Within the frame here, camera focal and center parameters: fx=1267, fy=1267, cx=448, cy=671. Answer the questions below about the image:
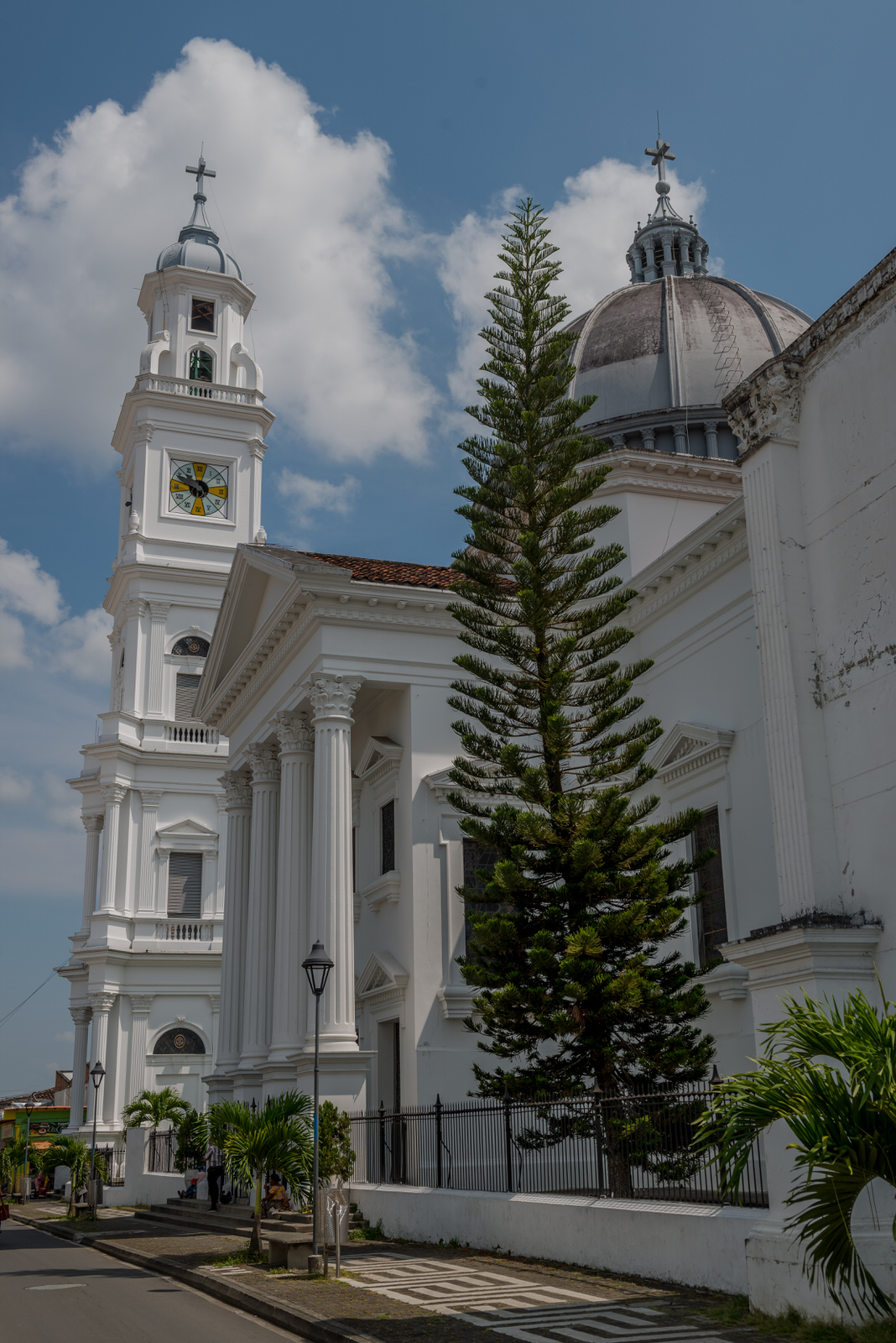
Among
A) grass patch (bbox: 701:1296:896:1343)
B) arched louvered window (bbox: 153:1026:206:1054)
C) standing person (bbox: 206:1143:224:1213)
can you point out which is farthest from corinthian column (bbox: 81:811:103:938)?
grass patch (bbox: 701:1296:896:1343)

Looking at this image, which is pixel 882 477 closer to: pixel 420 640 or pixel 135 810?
pixel 420 640

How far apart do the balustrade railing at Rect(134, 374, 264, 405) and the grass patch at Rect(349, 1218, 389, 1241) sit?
30.9 meters

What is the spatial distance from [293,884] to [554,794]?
7.62 metres

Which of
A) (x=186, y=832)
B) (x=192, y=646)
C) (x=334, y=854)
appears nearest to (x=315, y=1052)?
(x=334, y=854)

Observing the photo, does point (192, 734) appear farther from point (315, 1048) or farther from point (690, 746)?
point (315, 1048)

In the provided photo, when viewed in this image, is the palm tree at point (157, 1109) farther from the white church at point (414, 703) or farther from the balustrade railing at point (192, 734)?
the balustrade railing at point (192, 734)

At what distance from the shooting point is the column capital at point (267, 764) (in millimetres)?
24531

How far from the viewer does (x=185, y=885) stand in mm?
38062

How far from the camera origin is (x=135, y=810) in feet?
124

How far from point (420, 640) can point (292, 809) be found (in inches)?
151

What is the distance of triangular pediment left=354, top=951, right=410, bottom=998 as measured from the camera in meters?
20.1

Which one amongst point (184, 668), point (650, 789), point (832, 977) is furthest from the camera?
point (184, 668)

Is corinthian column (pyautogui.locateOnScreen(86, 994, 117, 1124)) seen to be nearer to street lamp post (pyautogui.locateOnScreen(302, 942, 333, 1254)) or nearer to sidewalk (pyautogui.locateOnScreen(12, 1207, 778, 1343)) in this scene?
sidewalk (pyautogui.locateOnScreen(12, 1207, 778, 1343))

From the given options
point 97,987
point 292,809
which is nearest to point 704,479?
point 292,809
